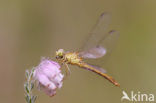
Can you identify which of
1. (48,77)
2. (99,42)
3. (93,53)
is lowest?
(48,77)

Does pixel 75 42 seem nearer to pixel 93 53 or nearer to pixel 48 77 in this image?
pixel 93 53

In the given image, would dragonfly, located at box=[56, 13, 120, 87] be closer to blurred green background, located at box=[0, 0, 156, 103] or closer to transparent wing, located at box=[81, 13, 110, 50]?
transparent wing, located at box=[81, 13, 110, 50]

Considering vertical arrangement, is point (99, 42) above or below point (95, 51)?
above

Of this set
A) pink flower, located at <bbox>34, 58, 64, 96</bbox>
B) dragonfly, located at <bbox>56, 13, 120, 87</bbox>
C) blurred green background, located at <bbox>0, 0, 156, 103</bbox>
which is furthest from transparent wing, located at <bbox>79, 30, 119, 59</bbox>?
blurred green background, located at <bbox>0, 0, 156, 103</bbox>

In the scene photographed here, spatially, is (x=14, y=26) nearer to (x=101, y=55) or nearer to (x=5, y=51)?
(x=5, y=51)

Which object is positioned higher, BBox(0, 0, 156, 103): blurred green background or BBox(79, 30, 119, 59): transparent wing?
BBox(0, 0, 156, 103): blurred green background

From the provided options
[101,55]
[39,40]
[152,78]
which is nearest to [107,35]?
[101,55]

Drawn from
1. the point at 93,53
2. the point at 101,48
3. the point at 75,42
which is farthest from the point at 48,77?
the point at 75,42
